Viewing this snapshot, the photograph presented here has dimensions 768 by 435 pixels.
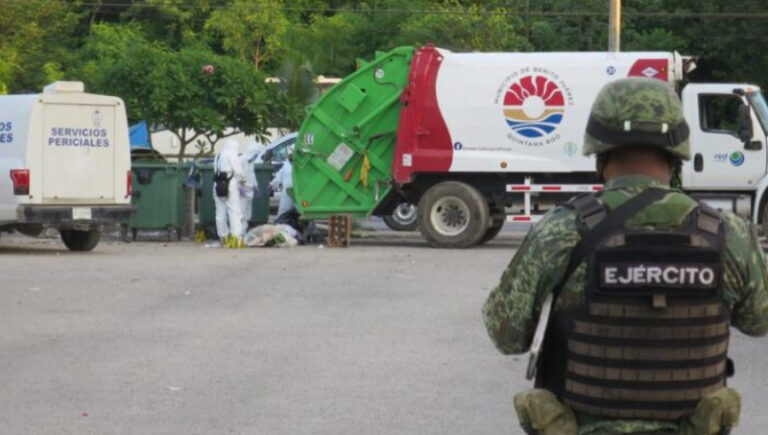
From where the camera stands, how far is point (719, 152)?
71.6 feet

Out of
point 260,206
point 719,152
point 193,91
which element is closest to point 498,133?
point 719,152

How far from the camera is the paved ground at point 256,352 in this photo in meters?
8.86

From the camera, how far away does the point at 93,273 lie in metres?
17.7

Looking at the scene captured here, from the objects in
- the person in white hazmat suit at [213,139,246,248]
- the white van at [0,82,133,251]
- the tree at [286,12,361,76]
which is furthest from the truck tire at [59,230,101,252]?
the tree at [286,12,361,76]

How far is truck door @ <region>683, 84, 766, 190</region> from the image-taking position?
71.3 ft

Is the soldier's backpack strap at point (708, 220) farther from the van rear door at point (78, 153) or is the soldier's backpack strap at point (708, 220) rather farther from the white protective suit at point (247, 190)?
the white protective suit at point (247, 190)

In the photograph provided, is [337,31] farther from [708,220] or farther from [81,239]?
[708,220]

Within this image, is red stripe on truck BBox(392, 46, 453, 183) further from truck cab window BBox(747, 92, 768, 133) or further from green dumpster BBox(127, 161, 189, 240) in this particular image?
truck cab window BBox(747, 92, 768, 133)

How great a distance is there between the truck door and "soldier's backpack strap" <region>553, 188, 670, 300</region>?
1801 centimetres

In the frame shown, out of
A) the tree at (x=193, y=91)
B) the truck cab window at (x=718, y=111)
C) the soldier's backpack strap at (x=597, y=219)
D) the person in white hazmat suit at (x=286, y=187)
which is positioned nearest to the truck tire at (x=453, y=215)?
the person in white hazmat suit at (x=286, y=187)

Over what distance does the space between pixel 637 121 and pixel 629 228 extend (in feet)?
0.93

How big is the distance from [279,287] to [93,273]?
8.94 feet

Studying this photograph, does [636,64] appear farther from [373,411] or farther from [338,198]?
[373,411]

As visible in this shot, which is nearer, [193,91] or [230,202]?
[230,202]
